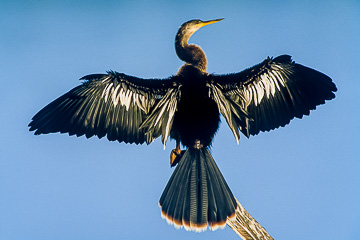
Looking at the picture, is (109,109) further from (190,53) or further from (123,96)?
(190,53)

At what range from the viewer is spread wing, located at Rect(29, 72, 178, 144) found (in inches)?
166

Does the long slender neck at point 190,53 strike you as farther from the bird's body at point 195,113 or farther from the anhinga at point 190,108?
the bird's body at point 195,113

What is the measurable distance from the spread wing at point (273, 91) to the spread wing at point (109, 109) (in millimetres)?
568

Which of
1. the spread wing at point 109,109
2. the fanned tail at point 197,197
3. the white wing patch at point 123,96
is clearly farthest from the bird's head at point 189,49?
the fanned tail at point 197,197

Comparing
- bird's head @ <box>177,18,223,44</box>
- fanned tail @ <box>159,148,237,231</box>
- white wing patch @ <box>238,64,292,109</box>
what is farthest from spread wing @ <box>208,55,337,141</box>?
bird's head @ <box>177,18,223,44</box>

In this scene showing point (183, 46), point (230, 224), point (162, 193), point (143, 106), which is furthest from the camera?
point (183, 46)

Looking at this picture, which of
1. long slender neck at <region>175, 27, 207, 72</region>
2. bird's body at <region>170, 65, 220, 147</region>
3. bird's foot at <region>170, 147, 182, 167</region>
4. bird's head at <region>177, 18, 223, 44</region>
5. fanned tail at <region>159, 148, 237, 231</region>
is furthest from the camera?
bird's head at <region>177, 18, 223, 44</region>

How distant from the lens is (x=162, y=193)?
402 centimetres

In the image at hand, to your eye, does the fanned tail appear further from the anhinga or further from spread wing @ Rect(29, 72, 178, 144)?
spread wing @ Rect(29, 72, 178, 144)

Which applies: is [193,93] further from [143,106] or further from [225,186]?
[225,186]

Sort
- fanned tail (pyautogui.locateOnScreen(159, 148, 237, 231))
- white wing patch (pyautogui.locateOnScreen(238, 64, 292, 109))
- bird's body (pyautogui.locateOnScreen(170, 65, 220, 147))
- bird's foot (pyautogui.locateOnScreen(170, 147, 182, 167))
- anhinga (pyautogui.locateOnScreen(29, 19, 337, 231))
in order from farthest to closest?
1. bird's foot (pyautogui.locateOnScreen(170, 147, 182, 167))
2. white wing patch (pyautogui.locateOnScreen(238, 64, 292, 109))
3. bird's body (pyautogui.locateOnScreen(170, 65, 220, 147))
4. anhinga (pyautogui.locateOnScreen(29, 19, 337, 231))
5. fanned tail (pyautogui.locateOnScreen(159, 148, 237, 231))

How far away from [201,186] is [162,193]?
0.36 metres

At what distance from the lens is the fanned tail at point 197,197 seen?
12.2 feet

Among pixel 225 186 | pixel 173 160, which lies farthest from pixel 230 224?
pixel 173 160
